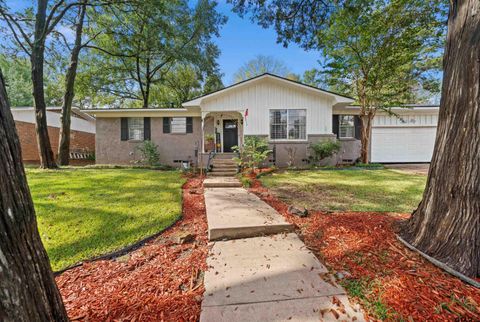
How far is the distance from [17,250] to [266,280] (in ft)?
6.04

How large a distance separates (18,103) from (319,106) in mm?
34840

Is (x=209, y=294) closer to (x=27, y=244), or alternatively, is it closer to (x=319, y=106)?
Answer: (x=27, y=244)

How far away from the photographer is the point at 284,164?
1166 centimetres

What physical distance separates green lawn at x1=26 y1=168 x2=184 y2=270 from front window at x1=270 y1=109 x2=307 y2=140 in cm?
689

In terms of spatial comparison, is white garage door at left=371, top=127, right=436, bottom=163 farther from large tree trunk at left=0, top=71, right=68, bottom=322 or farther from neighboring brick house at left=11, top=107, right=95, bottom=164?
neighboring brick house at left=11, top=107, right=95, bottom=164

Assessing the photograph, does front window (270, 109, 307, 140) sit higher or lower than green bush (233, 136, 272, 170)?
higher

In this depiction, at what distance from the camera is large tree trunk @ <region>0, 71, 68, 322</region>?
106 centimetres

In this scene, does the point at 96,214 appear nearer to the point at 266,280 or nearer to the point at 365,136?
the point at 266,280

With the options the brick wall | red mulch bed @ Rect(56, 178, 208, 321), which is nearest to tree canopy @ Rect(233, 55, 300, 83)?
the brick wall

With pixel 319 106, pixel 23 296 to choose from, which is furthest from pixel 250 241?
pixel 319 106

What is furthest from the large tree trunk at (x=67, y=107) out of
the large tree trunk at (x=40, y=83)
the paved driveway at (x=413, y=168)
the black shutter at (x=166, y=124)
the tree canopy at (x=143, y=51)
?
the paved driveway at (x=413, y=168)

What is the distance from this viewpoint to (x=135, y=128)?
12852mm

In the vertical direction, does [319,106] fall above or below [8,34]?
below

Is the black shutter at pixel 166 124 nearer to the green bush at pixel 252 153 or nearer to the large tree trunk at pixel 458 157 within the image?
the green bush at pixel 252 153
